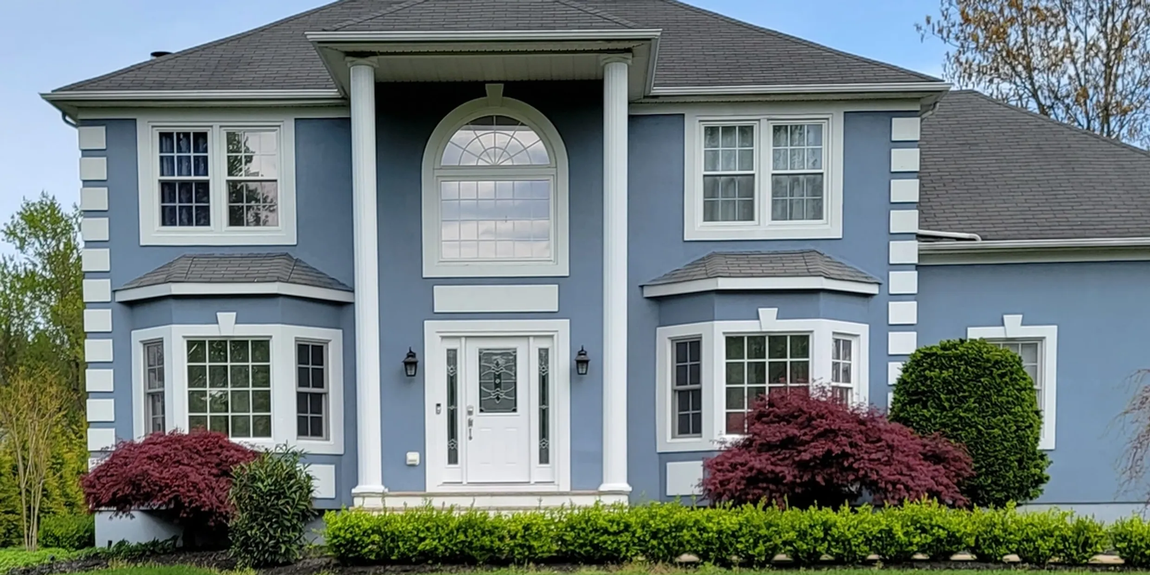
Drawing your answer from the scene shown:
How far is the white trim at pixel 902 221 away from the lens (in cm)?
1251

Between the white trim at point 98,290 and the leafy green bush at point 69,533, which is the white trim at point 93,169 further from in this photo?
the leafy green bush at point 69,533

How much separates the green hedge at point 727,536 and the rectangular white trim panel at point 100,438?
422cm

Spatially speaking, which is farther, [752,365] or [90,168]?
[90,168]

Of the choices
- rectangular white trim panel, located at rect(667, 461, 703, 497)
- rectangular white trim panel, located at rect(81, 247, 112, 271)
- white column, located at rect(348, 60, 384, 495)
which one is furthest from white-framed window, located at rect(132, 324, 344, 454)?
rectangular white trim panel, located at rect(667, 461, 703, 497)

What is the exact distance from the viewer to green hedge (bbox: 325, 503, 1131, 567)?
9461 mm

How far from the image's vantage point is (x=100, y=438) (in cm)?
1227

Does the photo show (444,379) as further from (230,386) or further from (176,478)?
(176,478)

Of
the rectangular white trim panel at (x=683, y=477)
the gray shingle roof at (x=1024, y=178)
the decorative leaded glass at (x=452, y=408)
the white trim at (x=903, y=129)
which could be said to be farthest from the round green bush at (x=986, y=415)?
the decorative leaded glass at (x=452, y=408)

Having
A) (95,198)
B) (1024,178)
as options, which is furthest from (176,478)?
(1024,178)

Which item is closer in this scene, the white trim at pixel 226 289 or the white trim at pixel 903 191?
the white trim at pixel 226 289

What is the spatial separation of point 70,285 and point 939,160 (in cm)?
2128

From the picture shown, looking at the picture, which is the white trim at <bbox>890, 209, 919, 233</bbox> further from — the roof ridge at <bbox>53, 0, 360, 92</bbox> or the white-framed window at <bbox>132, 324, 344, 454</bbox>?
the roof ridge at <bbox>53, 0, 360, 92</bbox>

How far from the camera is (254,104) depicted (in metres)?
12.4

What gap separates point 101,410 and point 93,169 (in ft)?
9.93
